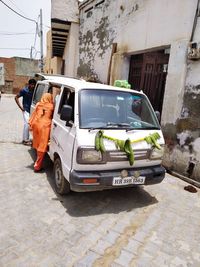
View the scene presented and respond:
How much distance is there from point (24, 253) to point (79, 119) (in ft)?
6.17

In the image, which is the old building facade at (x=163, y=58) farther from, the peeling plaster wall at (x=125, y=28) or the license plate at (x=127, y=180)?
the license plate at (x=127, y=180)

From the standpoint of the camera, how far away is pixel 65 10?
1098 centimetres

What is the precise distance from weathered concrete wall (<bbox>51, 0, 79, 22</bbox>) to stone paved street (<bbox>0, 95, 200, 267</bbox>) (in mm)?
8339

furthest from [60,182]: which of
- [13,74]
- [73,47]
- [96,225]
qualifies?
[13,74]

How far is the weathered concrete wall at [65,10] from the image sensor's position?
35.0 ft

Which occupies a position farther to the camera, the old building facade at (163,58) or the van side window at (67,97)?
the old building facade at (163,58)

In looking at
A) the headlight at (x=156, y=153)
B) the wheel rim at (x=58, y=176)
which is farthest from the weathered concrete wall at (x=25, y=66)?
the headlight at (x=156, y=153)

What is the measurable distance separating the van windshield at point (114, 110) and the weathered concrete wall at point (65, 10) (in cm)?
819

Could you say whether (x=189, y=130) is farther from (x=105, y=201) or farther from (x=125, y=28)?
(x=125, y=28)

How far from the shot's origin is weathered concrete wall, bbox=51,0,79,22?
420 inches

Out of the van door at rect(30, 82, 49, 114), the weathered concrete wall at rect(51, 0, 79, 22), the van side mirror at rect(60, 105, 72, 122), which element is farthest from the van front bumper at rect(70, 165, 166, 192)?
the weathered concrete wall at rect(51, 0, 79, 22)

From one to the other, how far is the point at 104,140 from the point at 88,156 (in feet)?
1.07

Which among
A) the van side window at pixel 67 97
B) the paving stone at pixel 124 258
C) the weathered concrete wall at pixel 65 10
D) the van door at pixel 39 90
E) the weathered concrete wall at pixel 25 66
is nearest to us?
the paving stone at pixel 124 258

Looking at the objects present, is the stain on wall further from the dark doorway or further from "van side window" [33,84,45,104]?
"van side window" [33,84,45,104]
